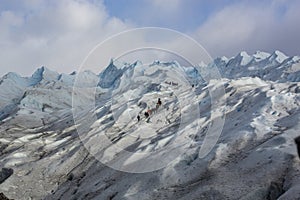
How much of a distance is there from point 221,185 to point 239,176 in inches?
56.6

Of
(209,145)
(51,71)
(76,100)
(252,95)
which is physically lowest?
(209,145)

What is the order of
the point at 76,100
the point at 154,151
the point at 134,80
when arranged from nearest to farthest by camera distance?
the point at 154,151 → the point at 76,100 → the point at 134,80

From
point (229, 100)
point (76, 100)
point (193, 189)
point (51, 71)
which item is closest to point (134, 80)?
point (76, 100)

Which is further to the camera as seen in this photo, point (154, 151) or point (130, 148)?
point (130, 148)

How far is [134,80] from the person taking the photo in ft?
514

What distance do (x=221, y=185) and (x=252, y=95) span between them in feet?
94.7

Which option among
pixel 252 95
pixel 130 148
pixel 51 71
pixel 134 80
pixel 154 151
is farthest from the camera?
pixel 51 71

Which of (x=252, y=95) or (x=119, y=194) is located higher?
(x=252, y=95)

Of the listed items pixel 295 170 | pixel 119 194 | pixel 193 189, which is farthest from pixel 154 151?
pixel 295 170

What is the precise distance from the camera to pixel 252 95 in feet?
168

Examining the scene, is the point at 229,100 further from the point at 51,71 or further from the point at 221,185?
the point at 51,71

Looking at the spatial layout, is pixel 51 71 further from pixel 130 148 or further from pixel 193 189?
pixel 193 189

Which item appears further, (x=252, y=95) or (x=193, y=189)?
(x=252, y=95)

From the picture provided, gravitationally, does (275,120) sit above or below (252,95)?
below
